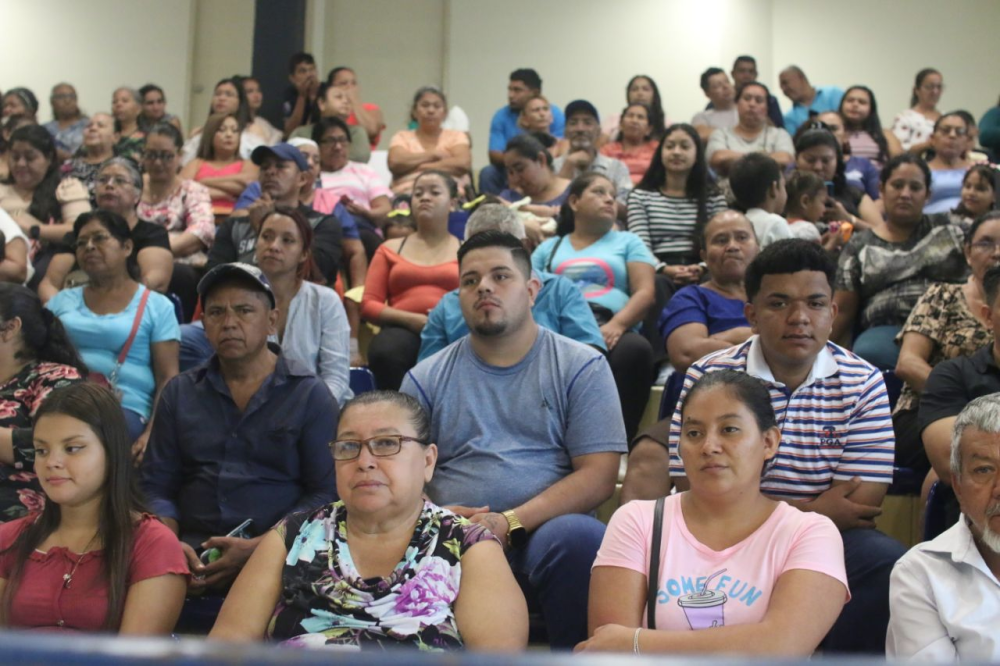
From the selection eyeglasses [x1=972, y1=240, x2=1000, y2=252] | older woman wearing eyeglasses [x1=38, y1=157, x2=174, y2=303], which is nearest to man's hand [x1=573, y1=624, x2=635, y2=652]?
eyeglasses [x1=972, y1=240, x2=1000, y2=252]

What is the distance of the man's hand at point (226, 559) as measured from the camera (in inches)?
105

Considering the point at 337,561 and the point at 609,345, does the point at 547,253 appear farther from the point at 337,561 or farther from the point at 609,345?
the point at 337,561

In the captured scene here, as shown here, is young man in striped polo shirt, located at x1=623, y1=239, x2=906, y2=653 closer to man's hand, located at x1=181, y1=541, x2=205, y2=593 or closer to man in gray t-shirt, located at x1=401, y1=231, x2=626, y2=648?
man in gray t-shirt, located at x1=401, y1=231, x2=626, y2=648

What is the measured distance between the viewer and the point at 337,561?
2266mm

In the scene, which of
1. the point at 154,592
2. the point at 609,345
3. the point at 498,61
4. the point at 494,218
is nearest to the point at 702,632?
the point at 154,592

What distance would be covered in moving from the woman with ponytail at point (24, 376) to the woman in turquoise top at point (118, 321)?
453 millimetres

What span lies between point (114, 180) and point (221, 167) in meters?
1.23

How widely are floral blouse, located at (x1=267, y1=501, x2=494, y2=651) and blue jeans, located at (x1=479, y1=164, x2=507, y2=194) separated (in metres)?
3.97

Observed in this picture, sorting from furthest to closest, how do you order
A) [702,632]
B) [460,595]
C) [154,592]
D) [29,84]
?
[29,84]
[154,592]
[460,595]
[702,632]

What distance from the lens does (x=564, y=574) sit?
8.33 feet

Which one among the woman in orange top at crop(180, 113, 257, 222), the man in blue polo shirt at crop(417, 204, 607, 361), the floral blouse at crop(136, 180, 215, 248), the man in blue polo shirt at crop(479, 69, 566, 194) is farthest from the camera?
the man in blue polo shirt at crop(479, 69, 566, 194)

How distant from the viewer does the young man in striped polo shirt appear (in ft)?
8.22

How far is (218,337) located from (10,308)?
0.60 metres

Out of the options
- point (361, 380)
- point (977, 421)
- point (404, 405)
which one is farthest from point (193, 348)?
point (977, 421)
